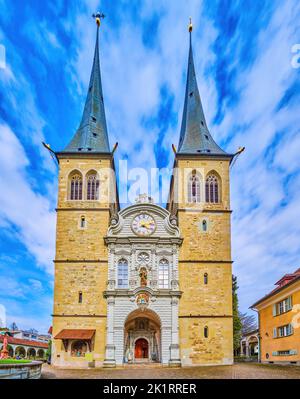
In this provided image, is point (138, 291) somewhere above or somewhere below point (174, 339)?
above

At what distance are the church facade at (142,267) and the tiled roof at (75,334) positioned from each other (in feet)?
0.22

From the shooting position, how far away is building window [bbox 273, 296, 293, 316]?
28936mm

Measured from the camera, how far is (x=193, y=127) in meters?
38.2

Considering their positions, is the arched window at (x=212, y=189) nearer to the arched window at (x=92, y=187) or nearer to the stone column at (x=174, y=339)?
the stone column at (x=174, y=339)

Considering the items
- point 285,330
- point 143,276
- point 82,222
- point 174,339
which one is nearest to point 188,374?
point 174,339

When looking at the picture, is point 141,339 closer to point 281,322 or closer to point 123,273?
point 123,273

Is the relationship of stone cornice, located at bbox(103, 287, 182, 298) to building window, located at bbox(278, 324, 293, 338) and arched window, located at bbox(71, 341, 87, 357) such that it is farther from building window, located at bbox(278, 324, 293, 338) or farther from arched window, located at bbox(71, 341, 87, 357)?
building window, located at bbox(278, 324, 293, 338)

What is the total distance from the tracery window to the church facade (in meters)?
0.08

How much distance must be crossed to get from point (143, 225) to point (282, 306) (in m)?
11.5

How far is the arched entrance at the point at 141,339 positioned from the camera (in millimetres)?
33344

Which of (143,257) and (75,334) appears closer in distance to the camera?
(75,334)

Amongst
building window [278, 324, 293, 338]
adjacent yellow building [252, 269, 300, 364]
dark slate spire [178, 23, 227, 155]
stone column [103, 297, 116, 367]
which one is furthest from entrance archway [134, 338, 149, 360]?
dark slate spire [178, 23, 227, 155]

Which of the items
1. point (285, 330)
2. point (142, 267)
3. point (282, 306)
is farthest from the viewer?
point (142, 267)
